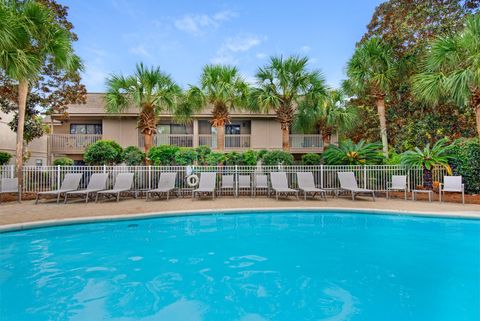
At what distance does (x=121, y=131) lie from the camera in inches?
793

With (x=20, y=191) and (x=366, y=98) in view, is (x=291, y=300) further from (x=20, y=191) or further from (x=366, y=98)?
(x=366, y=98)

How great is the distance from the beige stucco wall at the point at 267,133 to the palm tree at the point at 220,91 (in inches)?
227

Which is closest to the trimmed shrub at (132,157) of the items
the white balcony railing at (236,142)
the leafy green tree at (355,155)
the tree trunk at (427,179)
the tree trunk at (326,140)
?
the white balcony railing at (236,142)

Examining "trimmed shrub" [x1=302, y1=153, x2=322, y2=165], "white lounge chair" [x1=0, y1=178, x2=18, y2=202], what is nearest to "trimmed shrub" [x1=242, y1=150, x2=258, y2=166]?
"trimmed shrub" [x1=302, y1=153, x2=322, y2=165]

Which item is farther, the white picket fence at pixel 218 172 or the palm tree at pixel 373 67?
the palm tree at pixel 373 67

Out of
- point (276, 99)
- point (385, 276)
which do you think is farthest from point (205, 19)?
point (385, 276)

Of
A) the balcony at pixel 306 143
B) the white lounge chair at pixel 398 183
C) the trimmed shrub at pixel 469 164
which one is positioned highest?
the balcony at pixel 306 143

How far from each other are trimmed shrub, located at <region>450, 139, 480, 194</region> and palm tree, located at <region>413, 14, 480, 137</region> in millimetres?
858

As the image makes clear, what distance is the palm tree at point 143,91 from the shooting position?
13.8 m

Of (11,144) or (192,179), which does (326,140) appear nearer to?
(192,179)

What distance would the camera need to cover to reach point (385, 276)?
14.4ft

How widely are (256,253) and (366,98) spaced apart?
1769 cm

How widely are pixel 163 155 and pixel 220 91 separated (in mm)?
4591

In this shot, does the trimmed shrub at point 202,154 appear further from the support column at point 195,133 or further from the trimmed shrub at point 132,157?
the support column at point 195,133
